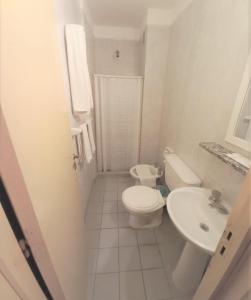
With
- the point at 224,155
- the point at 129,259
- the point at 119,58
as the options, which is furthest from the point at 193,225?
the point at 119,58

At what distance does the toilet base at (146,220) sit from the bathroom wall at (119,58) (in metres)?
2.18

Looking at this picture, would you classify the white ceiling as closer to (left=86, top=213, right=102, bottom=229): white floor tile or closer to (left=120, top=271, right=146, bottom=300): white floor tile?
(left=86, top=213, right=102, bottom=229): white floor tile

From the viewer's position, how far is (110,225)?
1771mm

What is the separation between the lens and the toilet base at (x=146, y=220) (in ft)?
5.60

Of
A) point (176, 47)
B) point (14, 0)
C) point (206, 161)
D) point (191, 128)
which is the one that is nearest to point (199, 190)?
point (206, 161)

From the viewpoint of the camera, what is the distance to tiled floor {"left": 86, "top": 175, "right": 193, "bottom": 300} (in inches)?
47.3

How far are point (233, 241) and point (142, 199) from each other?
112cm

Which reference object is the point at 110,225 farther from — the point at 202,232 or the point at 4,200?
the point at 4,200

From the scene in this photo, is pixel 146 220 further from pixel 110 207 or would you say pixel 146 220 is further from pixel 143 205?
pixel 110 207

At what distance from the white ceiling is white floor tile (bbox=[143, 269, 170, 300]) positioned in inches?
104

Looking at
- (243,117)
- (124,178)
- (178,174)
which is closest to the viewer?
(243,117)

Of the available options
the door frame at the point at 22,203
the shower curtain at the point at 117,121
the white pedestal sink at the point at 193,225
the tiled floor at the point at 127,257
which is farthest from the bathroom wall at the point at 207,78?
the door frame at the point at 22,203

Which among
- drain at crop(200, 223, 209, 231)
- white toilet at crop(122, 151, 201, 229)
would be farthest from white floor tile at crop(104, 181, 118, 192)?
drain at crop(200, 223, 209, 231)

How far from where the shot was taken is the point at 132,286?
1.23 meters
